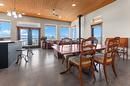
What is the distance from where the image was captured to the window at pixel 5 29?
397 inches

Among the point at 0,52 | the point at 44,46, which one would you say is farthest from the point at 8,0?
the point at 44,46

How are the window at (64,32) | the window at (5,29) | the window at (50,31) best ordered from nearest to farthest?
the window at (5,29), the window at (50,31), the window at (64,32)

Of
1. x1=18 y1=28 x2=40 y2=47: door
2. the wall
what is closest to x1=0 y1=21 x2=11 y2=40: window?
the wall

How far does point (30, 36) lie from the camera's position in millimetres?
11641

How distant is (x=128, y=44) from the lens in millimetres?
5215

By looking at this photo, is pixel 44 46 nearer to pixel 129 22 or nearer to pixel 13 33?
pixel 13 33

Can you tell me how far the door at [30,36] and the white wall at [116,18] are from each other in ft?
21.9

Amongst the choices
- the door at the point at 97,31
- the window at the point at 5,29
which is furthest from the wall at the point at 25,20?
the door at the point at 97,31

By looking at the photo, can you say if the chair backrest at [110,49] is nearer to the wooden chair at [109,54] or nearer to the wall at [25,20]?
the wooden chair at [109,54]

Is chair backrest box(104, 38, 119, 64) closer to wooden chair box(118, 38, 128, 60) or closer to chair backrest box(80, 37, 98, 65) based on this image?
chair backrest box(80, 37, 98, 65)

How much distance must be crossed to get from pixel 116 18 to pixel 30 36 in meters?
8.51

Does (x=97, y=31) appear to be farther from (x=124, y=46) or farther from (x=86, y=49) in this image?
(x=86, y=49)

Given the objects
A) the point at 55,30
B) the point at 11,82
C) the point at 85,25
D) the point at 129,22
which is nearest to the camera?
the point at 11,82

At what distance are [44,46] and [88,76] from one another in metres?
8.26
